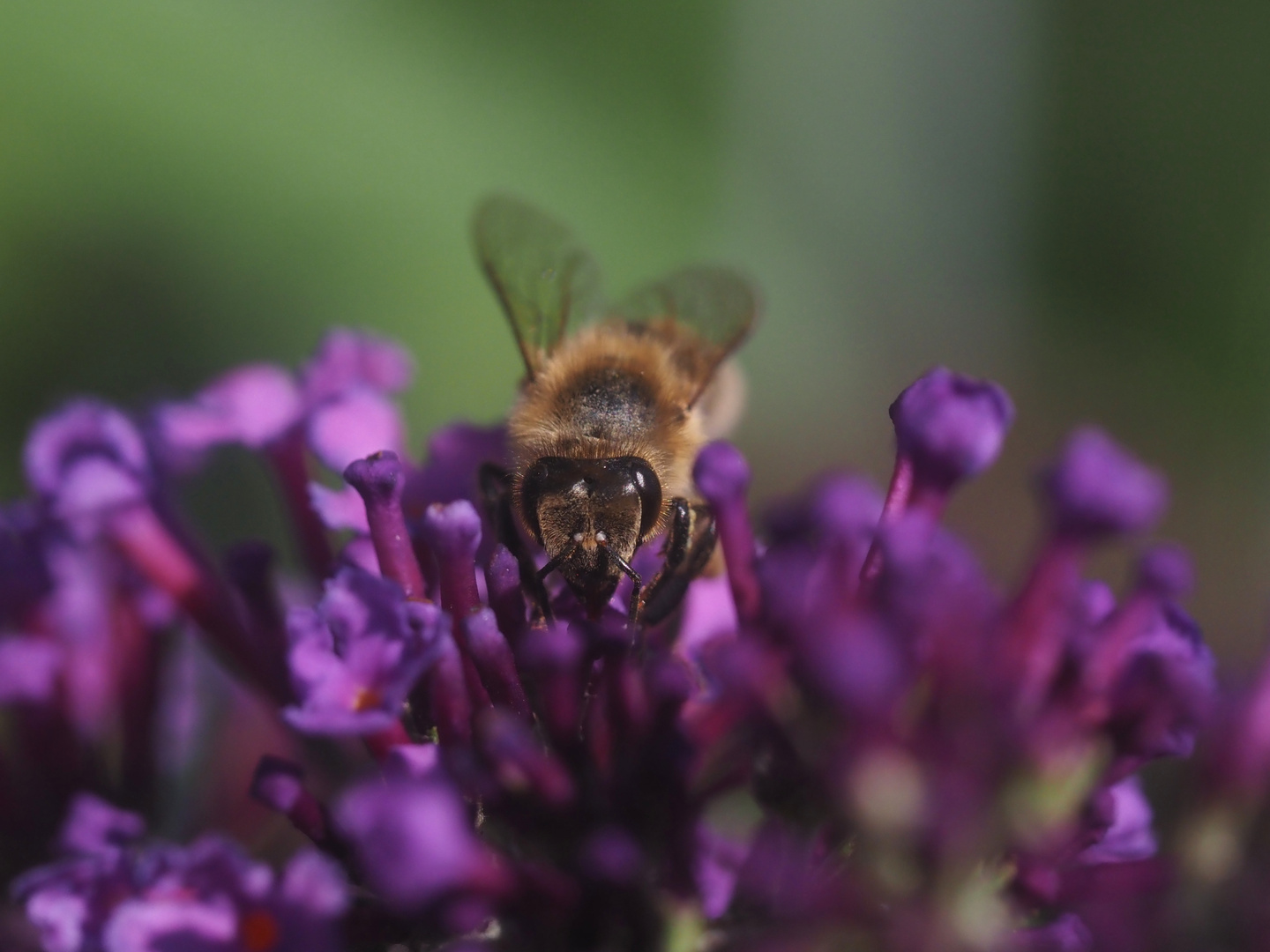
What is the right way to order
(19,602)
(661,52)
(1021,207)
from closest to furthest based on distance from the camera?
(19,602) → (661,52) → (1021,207)

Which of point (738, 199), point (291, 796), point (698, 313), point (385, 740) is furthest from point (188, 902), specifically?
point (738, 199)

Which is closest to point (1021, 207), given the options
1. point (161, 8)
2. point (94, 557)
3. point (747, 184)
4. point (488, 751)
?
point (747, 184)

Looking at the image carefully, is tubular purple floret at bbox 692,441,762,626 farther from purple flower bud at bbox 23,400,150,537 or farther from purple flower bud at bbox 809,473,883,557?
purple flower bud at bbox 23,400,150,537

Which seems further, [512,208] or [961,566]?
[512,208]

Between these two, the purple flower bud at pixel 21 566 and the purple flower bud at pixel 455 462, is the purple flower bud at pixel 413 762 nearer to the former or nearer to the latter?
the purple flower bud at pixel 455 462

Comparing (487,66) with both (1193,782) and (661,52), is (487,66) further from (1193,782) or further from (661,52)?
(1193,782)

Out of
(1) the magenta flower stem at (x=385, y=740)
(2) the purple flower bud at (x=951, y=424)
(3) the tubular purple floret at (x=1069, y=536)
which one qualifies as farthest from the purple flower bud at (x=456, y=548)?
(3) the tubular purple floret at (x=1069, y=536)

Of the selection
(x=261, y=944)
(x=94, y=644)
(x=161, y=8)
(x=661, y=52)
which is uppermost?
(x=661, y=52)
